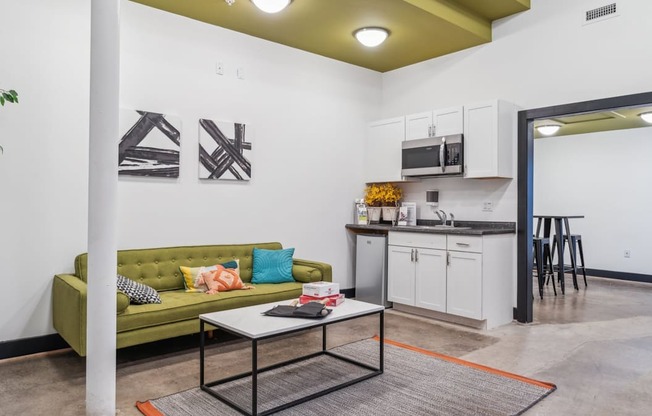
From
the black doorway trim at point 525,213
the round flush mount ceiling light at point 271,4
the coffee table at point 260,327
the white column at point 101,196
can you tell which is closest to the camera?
the white column at point 101,196

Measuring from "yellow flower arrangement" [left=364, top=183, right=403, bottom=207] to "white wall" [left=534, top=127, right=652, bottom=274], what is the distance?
13.9 feet

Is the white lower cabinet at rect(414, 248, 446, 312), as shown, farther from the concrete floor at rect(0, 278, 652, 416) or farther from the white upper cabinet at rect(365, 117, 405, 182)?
the white upper cabinet at rect(365, 117, 405, 182)

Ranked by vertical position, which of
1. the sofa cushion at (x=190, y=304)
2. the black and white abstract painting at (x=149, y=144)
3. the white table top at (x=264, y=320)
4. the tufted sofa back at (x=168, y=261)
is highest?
the black and white abstract painting at (x=149, y=144)

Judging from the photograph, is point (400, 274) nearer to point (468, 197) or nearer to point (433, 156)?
point (468, 197)

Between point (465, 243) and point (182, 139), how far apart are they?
2852mm

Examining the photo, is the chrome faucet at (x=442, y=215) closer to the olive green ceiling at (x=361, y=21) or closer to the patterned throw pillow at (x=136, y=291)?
the olive green ceiling at (x=361, y=21)

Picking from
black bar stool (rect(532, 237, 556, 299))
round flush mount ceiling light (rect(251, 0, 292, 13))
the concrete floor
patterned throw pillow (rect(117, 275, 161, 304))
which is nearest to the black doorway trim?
the concrete floor

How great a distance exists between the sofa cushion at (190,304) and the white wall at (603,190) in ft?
20.1

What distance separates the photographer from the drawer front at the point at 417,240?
4614 millimetres

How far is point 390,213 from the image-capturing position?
18.1 feet

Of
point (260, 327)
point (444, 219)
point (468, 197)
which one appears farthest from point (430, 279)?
point (260, 327)

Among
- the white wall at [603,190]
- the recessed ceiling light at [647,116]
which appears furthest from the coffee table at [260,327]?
the white wall at [603,190]

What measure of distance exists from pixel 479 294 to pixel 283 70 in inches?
122

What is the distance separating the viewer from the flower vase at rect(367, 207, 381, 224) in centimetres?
563
